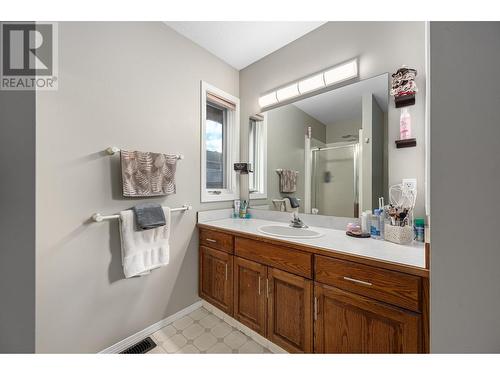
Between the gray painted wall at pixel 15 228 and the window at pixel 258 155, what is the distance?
1585mm

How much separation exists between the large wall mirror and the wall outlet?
0.33 ft

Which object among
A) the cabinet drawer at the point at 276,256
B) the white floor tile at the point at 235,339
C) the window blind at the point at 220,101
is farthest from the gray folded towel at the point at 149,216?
the window blind at the point at 220,101

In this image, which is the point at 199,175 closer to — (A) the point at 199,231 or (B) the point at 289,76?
(A) the point at 199,231

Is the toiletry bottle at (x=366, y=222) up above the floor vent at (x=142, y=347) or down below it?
above

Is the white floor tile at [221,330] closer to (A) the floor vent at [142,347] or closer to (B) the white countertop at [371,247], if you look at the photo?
(A) the floor vent at [142,347]

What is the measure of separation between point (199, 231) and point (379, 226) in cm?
141

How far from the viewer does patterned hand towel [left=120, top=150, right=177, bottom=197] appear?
121cm

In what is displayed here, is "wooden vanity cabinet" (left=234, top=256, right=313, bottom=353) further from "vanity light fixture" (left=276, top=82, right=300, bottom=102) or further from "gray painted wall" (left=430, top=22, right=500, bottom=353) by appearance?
"vanity light fixture" (left=276, top=82, right=300, bottom=102)

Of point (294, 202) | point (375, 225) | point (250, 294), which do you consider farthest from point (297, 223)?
point (250, 294)

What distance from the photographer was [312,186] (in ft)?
5.30

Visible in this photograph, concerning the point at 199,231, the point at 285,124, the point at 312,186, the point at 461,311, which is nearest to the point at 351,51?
the point at 285,124

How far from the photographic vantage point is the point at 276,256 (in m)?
1.20

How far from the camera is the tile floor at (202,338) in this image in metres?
1.28

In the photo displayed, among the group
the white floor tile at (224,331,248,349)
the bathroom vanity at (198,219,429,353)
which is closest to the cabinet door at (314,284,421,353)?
the bathroom vanity at (198,219,429,353)
